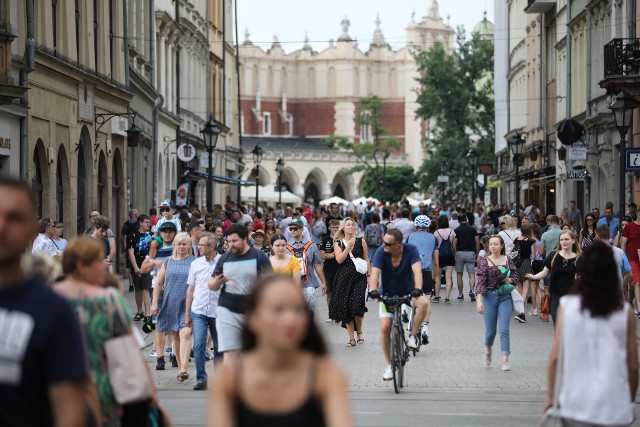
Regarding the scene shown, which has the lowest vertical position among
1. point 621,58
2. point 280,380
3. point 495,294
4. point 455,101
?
point 495,294

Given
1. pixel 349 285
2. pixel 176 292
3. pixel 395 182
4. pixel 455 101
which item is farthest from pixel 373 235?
pixel 395 182

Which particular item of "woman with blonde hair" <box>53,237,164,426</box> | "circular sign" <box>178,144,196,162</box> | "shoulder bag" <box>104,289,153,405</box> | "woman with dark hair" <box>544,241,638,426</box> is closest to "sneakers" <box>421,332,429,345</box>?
"woman with dark hair" <box>544,241,638,426</box>

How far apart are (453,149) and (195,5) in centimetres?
3255

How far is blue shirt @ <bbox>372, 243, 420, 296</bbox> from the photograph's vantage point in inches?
589

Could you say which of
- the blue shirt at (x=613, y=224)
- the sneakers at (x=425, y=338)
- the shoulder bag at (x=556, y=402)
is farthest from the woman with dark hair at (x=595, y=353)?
the blue shirt at (x=613, y=224)

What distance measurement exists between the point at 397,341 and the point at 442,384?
80 centimetres

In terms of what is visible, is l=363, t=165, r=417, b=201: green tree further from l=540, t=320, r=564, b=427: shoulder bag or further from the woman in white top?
l=540, t=320, r=564, b=427: shoulder bag

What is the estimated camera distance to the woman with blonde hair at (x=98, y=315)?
7062 mm

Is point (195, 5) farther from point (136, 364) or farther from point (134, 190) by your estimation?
point (136, 364)

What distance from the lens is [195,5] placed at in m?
Answer: 55.4

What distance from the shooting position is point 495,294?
53.1 ft

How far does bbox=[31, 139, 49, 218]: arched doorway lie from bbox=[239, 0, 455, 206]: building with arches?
377ft

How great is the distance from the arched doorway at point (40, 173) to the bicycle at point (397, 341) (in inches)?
451

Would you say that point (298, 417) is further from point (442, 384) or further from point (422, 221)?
point (422, 221)
